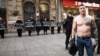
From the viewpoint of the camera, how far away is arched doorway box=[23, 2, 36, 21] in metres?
29.3

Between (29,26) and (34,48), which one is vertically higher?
(29,26)

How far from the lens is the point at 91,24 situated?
6.78 meters

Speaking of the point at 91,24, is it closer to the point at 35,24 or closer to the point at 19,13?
the point at 35,24

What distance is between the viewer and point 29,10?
29328mm

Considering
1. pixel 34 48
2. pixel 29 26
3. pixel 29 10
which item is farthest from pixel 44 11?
pixel 34 48

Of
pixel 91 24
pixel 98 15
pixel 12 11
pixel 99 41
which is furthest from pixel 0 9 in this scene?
pixel 91 24

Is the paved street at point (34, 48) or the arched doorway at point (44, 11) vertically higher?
the arched doorway at point (44, 11)

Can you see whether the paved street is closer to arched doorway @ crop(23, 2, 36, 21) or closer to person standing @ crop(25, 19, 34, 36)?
person standing @ crop(25, 19, 34, 36)

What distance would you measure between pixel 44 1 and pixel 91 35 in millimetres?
23591

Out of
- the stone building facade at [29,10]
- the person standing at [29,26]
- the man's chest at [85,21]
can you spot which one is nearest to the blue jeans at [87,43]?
the man's chest at [85,21]

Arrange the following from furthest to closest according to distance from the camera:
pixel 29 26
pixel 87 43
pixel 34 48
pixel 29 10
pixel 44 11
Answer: pixel 44 11 < pixel 29 10 < pixel 29 26 < pixel 34 48 < pixel 87 43

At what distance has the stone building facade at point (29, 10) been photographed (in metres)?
28.0

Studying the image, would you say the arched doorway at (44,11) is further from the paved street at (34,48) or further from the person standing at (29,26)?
the paved street at (34,48)

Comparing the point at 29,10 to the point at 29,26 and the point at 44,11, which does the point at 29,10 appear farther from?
the point at 29,26
